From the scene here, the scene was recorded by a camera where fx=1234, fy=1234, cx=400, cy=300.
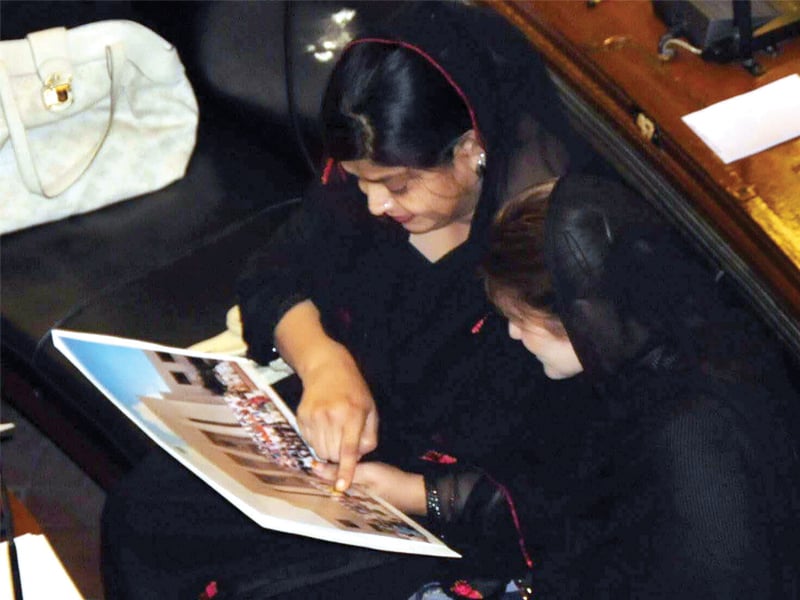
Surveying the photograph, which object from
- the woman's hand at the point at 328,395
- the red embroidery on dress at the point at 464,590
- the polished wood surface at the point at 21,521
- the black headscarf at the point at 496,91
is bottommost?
the red embroidery on dress at the point at 464,590

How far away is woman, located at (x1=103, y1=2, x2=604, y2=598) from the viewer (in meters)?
1.52

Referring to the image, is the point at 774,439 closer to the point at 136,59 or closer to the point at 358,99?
the point at 358,99

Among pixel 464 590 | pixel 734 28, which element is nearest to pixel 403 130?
pixel 464 590

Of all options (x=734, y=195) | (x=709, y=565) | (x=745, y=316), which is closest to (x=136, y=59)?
(x=734, y=195)

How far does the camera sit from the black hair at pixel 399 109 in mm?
1497

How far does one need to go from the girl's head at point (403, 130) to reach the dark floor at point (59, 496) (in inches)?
39.7

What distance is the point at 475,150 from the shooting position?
5.08ft

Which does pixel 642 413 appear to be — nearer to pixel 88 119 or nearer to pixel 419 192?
pixel 419 192

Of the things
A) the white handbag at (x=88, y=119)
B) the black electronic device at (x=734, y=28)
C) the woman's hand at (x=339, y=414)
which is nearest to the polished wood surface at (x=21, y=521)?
the woman's hand at (x=339, y=414)

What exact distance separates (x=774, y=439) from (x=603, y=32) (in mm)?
970

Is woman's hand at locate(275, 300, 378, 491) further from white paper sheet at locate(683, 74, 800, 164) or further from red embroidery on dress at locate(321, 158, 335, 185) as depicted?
white paper sheet at locate(683, 74, 800, 164)

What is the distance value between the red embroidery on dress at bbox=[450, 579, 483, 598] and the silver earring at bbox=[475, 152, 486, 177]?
1.69 ft

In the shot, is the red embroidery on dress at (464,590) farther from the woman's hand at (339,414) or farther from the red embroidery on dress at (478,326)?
the red embroidery on dress at (478,326)

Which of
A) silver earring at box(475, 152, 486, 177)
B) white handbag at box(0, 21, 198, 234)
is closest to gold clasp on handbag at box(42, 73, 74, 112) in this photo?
white handbag at box(0, 21, 198, 234)
